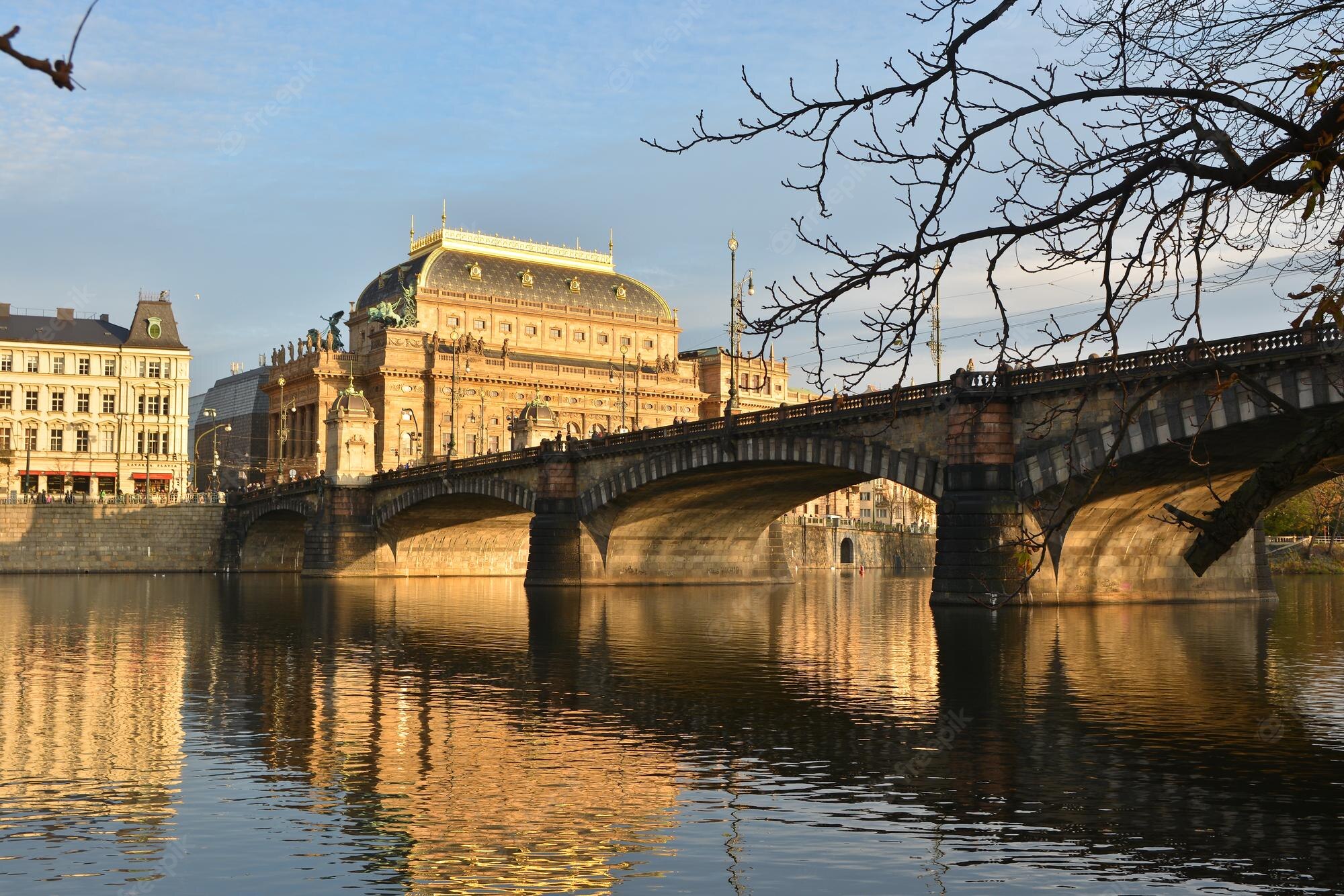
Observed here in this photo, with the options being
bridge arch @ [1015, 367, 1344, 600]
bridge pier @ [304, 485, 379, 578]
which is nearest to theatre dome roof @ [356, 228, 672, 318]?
bridge pier @ [304, 485, 379, 578]

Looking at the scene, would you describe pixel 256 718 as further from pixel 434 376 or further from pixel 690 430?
pixel 434 376

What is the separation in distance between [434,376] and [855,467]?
293ft

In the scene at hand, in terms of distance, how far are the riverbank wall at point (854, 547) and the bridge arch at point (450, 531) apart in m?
44.0

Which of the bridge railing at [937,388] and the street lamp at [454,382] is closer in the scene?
the bridge railing at [937,388]

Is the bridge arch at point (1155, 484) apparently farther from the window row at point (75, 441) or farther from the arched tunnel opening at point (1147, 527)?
the window row at point (75, 441)

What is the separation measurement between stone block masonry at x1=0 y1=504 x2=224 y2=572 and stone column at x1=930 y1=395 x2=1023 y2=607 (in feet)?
238

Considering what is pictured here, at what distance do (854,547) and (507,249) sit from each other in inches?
1943

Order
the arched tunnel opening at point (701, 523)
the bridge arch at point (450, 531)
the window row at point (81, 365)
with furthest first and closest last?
1. the window row at point (81, 365)
2. the bridge arch at point (450, 531)
3. the arched tunnel opening at point (701, 523)

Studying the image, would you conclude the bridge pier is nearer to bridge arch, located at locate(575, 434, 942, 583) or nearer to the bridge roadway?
the bridge roadway

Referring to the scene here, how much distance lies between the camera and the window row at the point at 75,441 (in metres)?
123

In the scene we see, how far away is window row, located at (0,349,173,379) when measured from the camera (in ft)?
404

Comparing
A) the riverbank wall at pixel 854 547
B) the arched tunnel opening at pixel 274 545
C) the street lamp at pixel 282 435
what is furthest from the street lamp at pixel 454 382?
the riverbank wall at pixel 854 547

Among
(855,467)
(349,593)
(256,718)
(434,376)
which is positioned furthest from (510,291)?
(256,718)

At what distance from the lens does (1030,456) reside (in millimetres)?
52031
